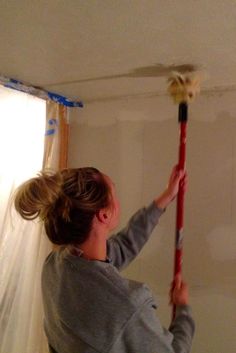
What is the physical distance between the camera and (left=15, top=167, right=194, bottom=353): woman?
34.0 inches

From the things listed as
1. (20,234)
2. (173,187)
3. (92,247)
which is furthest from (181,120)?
(20,234)

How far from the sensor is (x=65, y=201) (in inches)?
36.8

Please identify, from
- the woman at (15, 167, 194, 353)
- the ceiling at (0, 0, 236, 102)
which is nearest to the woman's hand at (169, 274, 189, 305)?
the woman at (15, 167, 194, 353)

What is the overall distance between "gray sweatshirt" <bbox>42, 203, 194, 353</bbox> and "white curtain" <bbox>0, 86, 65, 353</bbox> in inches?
23.1

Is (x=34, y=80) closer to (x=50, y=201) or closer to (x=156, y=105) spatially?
(x=156, y=105)

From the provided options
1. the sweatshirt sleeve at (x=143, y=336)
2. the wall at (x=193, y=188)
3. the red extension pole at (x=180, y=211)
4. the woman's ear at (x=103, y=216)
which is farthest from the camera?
the wall at (x=193, y=188)

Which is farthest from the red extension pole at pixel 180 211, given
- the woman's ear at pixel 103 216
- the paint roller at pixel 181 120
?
the woman's ear at pixel 103 216

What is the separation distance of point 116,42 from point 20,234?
846 millimetres

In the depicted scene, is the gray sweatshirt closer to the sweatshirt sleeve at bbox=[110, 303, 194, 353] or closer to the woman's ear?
the sweatshirt sleeve at bbox=[110, 303, 194, 353]

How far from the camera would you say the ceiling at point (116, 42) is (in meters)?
0.94

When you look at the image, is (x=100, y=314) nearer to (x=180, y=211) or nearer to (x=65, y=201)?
(x=65, y=201)

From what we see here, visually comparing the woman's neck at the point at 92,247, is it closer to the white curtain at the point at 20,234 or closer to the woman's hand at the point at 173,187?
the woman's hand at the point at 173,187

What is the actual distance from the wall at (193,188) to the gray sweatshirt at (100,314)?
506 mm

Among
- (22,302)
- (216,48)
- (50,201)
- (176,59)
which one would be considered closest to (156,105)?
(176,59)
